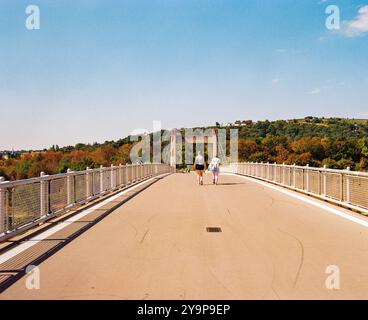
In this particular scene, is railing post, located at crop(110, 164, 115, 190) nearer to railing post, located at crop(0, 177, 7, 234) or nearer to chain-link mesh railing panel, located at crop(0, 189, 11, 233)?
chain-link mesh railing panel, located at crop(0, 189, 11, 233)

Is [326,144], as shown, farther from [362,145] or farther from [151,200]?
[151,200]

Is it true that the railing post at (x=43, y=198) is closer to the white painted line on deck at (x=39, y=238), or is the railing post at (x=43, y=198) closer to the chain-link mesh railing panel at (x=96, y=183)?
the white painted line on deck at (x=39, y=238)

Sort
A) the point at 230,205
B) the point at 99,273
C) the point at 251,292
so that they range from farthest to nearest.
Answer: the point at 230,205 < the point at 99,273 < the point at 251,292

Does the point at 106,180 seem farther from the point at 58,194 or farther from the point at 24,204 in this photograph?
the point at 24,204

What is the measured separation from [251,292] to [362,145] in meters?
102

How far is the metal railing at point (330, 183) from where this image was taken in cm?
1266

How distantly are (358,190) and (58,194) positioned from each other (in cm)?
802

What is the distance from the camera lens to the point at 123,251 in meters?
7.58

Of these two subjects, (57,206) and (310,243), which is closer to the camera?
(310,243)

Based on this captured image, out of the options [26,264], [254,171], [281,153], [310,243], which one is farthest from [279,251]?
[281,153]

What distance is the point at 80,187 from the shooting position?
14977mm

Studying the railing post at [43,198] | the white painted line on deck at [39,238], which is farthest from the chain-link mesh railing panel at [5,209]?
the railing post at [43,198]

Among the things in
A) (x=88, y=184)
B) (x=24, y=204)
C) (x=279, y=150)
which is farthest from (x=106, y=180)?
(x=279, y=150)

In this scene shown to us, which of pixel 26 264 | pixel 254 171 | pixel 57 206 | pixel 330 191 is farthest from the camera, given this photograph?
pixel 254 171
